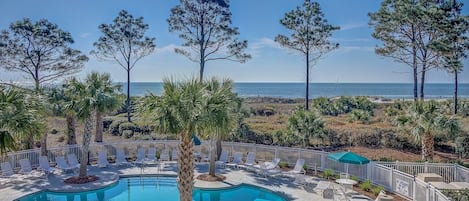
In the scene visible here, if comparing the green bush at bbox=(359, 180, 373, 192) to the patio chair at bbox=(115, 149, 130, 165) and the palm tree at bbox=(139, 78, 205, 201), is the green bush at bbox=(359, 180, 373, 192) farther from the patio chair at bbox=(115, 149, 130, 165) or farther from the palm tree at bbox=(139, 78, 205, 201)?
the patio chair at bbox=(115, 149, 130, 165)

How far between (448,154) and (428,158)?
514cm

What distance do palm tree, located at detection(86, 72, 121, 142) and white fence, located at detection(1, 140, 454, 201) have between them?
150 inches

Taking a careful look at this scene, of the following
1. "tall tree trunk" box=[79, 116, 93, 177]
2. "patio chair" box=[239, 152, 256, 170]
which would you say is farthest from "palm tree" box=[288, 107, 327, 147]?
"tall tree trunk" box=[79, 116, 93, 177]

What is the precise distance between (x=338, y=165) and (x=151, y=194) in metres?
7.89

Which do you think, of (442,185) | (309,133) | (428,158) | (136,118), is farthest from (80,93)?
(428,158)

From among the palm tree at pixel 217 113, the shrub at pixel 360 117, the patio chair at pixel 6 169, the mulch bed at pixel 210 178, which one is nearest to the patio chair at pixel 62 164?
the patio chair at pixel 6 169

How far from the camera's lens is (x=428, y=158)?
609 inches

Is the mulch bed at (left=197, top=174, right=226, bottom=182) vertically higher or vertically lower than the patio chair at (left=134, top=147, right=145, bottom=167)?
lower

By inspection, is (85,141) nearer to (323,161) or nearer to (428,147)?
(323,161)

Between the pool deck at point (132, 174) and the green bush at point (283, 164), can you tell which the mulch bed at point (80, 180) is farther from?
the green bush at point (283, 164)

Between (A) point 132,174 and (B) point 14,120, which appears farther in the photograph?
(A) point 132,174

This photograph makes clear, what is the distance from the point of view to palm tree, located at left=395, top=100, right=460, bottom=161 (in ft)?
49.2

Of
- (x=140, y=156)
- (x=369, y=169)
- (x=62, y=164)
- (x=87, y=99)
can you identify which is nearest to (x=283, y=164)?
(x=369, y=169)

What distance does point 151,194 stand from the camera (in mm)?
13547
